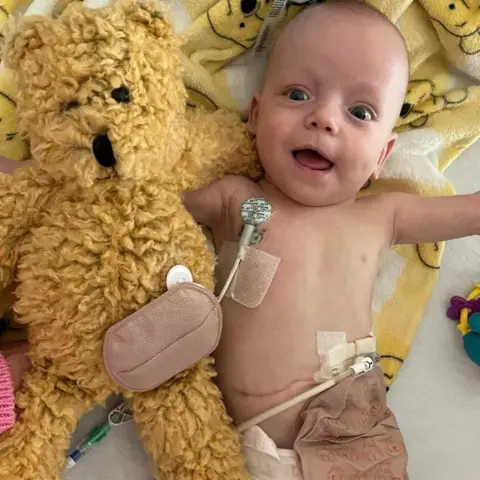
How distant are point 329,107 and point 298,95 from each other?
0.19 feet

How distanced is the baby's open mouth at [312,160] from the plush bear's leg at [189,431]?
32 centimetres

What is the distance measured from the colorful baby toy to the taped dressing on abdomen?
1.22 ft

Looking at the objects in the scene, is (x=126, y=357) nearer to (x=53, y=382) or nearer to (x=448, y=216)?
(x=53, y=382)

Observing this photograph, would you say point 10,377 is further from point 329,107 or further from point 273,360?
point 329,107

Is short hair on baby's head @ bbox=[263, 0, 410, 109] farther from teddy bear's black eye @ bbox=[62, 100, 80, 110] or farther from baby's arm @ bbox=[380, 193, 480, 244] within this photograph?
teddy bear's black eye @ bbox=[62, 100, 80, 110]

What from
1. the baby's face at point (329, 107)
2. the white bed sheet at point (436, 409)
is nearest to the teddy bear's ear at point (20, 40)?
the baby's face at point (329, 107)

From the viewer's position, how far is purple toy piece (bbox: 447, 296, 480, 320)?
118cm

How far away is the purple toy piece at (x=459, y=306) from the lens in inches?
46.6

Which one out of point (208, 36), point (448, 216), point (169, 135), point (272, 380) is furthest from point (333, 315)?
point (208, 36)

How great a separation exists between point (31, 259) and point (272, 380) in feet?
1.22

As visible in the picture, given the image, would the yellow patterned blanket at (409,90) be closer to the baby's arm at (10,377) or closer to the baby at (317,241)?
the baby at (317,241)

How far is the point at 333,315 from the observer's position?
1.01 metres

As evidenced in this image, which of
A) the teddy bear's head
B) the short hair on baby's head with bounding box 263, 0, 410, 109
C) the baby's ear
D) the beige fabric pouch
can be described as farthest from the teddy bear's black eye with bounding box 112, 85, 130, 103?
the baby's ear

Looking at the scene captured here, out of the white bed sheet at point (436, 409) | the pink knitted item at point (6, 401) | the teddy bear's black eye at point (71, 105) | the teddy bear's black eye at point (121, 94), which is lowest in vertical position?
the white bed sheet at point (436, 409)
